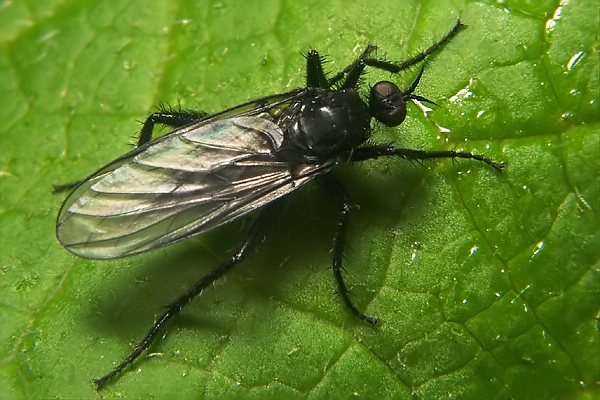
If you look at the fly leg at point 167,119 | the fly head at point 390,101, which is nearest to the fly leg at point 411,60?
the fly head at point 390,101

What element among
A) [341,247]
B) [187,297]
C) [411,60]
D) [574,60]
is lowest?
[187,297]

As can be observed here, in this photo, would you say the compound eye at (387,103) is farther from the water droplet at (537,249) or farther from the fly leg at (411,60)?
the water droplet at (537,249)

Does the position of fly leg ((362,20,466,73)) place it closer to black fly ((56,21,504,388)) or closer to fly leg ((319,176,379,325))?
black fly ((56,21,504,388))

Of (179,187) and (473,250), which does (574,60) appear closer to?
(473,250)

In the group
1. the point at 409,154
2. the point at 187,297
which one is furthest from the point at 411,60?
the point at 187,297

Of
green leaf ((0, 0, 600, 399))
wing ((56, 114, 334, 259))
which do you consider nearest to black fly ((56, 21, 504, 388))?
wing ((56, 114, 334, 259))

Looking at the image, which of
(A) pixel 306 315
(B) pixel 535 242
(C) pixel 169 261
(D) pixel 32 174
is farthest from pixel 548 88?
(D) pixel 32 174
